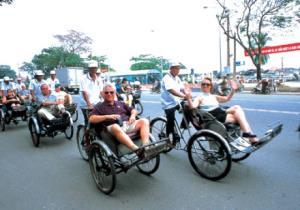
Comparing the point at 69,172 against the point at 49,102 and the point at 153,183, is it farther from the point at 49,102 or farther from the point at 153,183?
the point at 49,102

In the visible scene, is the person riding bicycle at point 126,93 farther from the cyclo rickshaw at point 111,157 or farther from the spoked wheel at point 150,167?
the cyclo rickshaw at point 111,157

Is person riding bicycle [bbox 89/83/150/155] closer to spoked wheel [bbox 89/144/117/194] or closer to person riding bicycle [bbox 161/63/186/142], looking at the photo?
spoked wheel [bbox 89/144/117/194]

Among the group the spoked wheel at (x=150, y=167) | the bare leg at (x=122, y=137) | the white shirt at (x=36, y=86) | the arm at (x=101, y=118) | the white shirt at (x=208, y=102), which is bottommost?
the spoked wheel at (x=150, y=167)

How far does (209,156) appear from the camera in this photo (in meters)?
4.02

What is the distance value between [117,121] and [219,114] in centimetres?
167

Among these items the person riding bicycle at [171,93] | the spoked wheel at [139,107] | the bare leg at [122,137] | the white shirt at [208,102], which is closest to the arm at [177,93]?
the person riding bicycle at [171,93]

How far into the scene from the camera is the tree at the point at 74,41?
5381cm

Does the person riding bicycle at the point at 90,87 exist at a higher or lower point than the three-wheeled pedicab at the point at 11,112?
higher

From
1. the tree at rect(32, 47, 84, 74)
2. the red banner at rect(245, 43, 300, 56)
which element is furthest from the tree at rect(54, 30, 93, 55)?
the red banner at rect(245, 43, 300, 56)

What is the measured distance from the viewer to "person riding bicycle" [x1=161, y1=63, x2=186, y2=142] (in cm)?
494

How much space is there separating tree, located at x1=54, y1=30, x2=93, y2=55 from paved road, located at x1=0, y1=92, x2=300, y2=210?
169 feet

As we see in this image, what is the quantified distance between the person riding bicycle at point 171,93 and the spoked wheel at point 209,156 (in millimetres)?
964

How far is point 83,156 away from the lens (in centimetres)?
531

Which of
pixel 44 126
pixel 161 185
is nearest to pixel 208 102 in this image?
pixel 161 185
